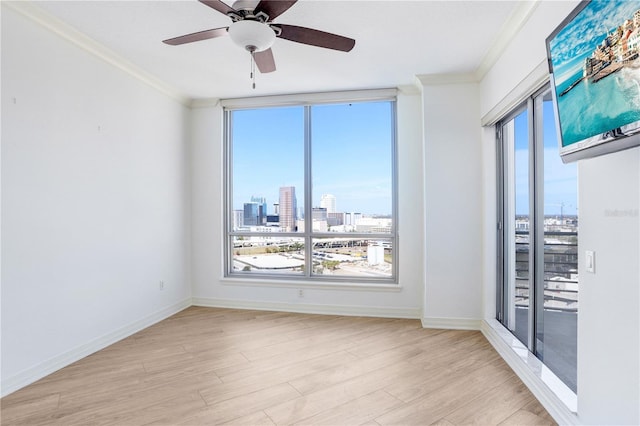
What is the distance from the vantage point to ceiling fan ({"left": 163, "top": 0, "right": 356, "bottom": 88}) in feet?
6.16

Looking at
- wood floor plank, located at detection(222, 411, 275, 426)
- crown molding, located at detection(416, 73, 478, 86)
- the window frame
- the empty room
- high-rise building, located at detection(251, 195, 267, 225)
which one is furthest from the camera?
high-rise building, located at detection(251, 195, 267, 225)

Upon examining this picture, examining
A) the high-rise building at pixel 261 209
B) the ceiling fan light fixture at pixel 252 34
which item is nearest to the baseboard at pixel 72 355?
the high-rise building at pixel 261 209

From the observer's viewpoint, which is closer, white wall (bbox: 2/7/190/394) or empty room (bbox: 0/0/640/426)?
empty room (bbox: 0/0/640/426)

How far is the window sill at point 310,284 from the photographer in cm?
404

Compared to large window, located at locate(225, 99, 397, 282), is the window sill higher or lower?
lower

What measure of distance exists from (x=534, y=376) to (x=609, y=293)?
102cm

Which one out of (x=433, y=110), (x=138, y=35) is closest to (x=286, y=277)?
(x=433, y=110)

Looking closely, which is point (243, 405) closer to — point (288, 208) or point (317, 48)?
point (288, 208)

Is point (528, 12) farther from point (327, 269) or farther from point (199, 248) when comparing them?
point (199, 248)

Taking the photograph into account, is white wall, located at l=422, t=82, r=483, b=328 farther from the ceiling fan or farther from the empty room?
the ceiling fan

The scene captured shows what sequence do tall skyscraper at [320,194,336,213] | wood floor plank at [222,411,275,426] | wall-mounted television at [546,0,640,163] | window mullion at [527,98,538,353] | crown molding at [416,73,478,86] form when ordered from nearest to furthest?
wall-mounted television at [546,0,640,163]
wood floor plank at [222,411,275,426]
window mullion at [527,98,538,353]
crown molding at [416,73,478,86]
tall skyscraper at [320,194,336,213]

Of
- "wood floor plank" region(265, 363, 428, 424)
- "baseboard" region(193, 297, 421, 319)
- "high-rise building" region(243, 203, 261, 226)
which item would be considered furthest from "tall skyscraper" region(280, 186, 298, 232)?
"wood floor plank" region(265, 363, 428, 424)

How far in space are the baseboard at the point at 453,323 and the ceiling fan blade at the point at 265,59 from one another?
3.01 metres

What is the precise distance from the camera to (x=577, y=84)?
1.54 m
